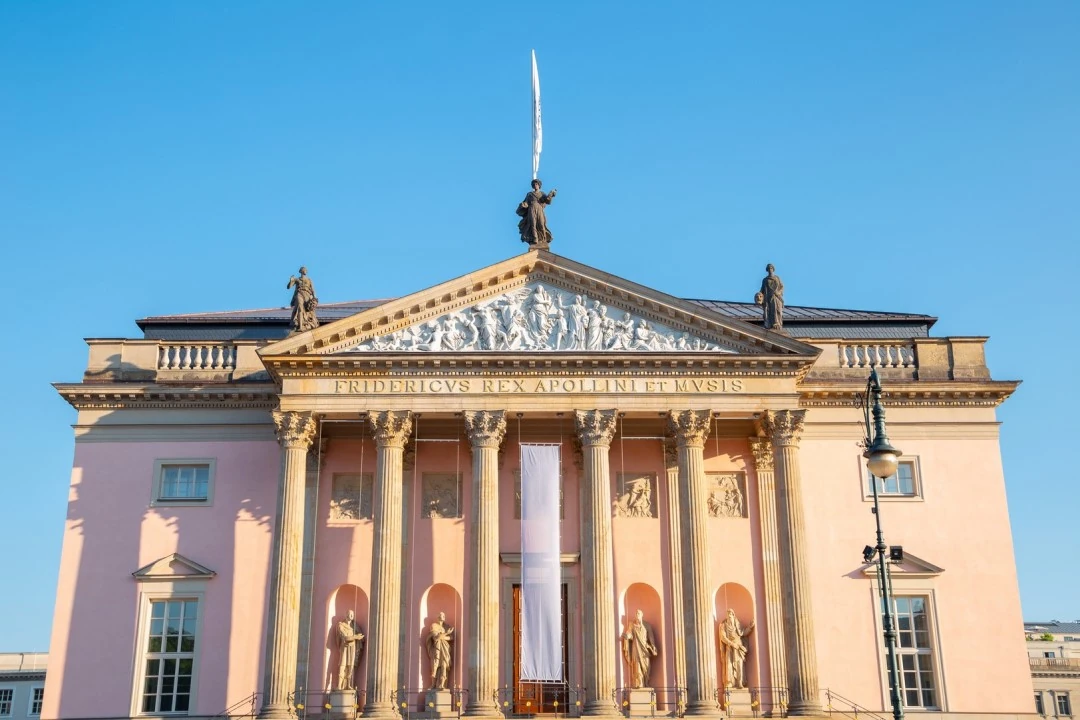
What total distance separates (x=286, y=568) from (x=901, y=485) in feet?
59.6

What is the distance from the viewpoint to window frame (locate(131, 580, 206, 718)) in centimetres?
3269

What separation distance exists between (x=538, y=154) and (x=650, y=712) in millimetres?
17426

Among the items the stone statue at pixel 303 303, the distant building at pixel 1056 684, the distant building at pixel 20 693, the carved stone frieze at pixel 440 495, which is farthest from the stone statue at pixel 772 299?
the distant building at pixel 20 693

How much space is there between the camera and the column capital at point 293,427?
107 ft

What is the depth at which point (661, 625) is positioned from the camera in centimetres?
3369

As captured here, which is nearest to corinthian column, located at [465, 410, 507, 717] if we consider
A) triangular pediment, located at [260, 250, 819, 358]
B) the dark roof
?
triangular pediment, located at [260, 250, 819, 358]

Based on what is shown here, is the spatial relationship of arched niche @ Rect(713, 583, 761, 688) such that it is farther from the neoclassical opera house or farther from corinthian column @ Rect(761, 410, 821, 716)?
corinthian column @ Rect(761, 410, 821, 716)

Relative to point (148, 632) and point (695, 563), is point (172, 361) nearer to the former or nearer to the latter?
point (148, 632)

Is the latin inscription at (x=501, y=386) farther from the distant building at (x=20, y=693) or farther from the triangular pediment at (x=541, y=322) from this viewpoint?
the distant building at (x=20, y=693)

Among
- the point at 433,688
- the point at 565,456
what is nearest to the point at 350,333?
the point at 565,456

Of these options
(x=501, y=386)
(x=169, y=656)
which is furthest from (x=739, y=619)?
(x=169, y=656)

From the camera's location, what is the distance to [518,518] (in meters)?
34.8

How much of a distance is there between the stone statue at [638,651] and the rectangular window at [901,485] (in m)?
8.05

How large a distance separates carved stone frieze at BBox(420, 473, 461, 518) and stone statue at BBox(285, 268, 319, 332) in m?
5.69
